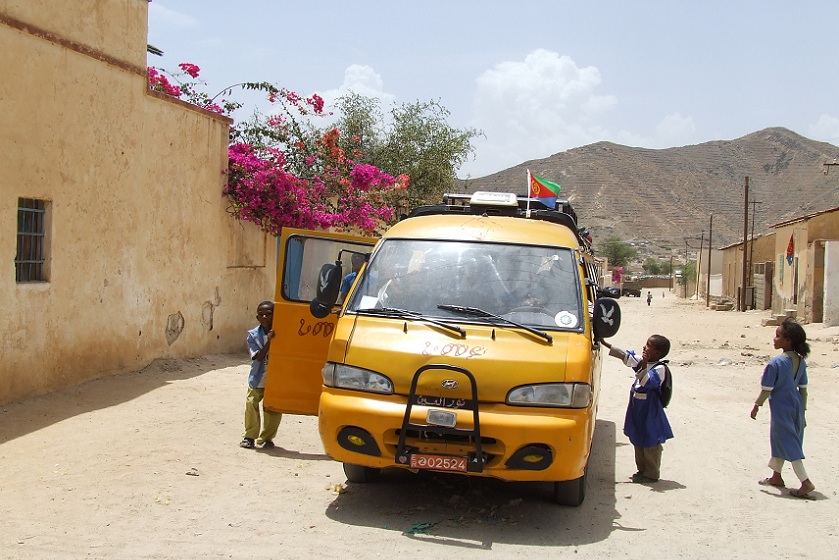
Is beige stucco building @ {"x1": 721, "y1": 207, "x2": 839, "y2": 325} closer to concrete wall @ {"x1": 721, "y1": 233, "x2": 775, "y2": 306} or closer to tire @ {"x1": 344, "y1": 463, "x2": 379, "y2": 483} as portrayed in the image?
concrete wall @ {"x1": 721, "y1": 233, "x2": 775, "y2": 306}

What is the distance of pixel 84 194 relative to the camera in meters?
10.0

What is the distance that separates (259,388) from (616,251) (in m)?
89.9

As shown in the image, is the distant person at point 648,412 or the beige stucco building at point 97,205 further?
the beige stucco building at point 97,205

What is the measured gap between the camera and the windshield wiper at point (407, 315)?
5918 mm

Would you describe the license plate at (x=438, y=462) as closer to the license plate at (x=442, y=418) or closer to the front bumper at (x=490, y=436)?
the front bumper at (x=490, y=436)

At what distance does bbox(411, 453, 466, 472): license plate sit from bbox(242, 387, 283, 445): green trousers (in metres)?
2.65

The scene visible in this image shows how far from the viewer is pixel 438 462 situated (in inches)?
221

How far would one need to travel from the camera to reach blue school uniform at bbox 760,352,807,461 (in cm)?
697

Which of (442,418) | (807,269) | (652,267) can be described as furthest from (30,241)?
(652,267)

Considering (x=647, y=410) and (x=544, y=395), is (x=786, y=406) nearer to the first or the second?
(x=647, y=410)

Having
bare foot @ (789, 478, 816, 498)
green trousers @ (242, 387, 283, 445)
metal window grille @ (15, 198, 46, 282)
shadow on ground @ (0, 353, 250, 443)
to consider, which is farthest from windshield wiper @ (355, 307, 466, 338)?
metal window grille @ (15, 198, 46, 282)

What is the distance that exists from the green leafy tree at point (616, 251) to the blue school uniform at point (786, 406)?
89704 mm

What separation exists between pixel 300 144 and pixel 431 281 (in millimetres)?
10609

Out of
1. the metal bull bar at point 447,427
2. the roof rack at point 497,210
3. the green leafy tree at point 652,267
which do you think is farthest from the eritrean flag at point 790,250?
the green leafy tree at point 652,267
